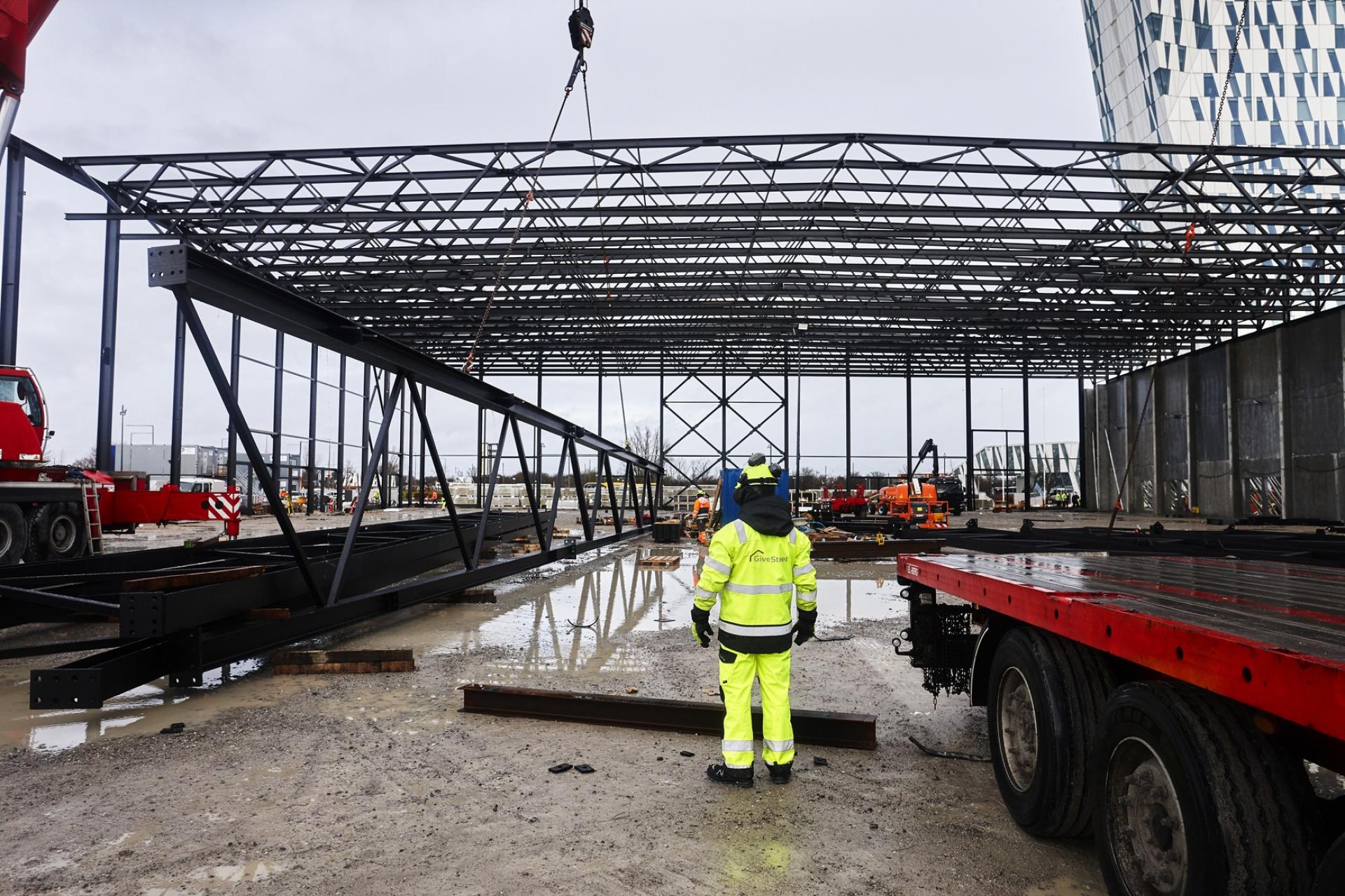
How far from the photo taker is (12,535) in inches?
401

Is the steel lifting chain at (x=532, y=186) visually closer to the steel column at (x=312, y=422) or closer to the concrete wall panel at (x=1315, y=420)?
the steel column at (x=312, y=422)

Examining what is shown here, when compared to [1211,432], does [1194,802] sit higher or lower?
lower

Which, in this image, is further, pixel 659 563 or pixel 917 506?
pixel 917 506

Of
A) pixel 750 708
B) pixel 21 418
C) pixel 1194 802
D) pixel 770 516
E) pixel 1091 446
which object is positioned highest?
pixel 1091 446

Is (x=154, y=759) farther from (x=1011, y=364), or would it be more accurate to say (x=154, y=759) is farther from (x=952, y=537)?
(x=1011, y=364)

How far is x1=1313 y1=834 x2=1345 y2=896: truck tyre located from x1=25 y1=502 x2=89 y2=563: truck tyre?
13.0 m

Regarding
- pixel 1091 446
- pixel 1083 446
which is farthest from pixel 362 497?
pixel 1083 446

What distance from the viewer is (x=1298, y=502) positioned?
21141 millimetres

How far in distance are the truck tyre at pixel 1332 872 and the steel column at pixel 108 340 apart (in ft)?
69.8

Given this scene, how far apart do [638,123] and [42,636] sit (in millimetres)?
16305

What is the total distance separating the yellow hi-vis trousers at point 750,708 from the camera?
372 centimetres

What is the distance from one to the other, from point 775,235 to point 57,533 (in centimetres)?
1521

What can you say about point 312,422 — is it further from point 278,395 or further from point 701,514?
point 701,514

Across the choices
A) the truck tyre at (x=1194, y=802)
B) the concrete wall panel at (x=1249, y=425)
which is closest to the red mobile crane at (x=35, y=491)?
the truck tyre at (x=1194, y=802)
